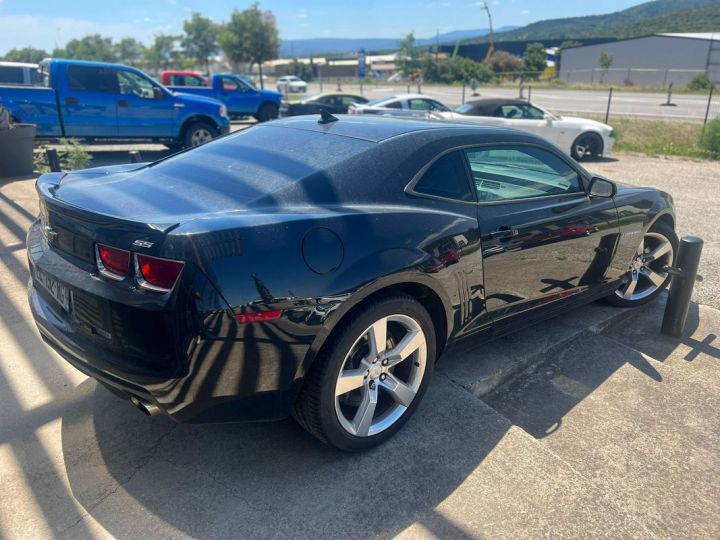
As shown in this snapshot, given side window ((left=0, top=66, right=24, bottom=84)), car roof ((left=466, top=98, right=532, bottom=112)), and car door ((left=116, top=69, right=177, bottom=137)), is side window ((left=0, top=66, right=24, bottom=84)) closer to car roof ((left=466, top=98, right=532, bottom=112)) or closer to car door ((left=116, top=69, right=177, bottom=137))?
car door ((left=116, top=69, right=177, bottom=137))

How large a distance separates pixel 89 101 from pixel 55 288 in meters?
9.89

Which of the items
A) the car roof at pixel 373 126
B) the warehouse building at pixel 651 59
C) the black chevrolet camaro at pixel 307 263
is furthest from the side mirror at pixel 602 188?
the warehouse building at pixel 651 59

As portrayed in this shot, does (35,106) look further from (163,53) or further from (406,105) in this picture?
(163,53)

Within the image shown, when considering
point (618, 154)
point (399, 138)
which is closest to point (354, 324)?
point (399, 138)

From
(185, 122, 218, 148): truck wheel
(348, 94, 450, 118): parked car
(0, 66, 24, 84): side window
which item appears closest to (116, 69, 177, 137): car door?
(185, 122, 218, 148): truck wheel

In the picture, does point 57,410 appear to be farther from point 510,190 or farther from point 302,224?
point 510,190

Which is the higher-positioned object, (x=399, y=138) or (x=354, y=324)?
(x=399, y=138)

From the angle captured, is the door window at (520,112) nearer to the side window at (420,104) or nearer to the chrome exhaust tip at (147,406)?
the side window at (420,104)

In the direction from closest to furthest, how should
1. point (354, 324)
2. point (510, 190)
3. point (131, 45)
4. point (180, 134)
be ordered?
point (354, 324), point (510, 190), point (180, 134), point (131, 45)

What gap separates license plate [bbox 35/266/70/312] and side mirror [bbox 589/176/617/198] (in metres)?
3.21

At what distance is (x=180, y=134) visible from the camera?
12.2m

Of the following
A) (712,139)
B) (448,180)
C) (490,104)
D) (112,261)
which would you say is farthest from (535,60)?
(112,261)

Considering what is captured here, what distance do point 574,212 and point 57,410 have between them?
325 cm

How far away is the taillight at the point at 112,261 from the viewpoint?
7.47ft
